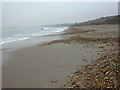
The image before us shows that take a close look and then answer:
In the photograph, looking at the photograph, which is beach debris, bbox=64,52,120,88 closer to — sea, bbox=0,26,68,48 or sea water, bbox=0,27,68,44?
sea, bbox=0,26,68,48

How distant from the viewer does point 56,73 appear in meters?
3.59

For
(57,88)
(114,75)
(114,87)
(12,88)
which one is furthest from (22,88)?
(114,75)

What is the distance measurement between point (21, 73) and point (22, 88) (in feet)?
3.38

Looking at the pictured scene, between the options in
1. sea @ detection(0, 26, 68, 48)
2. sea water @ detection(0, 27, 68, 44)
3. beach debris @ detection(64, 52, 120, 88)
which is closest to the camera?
beach debris @ detection(64, 52, 120, 88)

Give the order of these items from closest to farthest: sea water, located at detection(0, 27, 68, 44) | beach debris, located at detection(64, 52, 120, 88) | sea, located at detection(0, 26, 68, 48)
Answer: beach debris, located at detection(64, 52, 120, 88), sea, located at detection(0, 26, 68, 48), sea water, located at detection(0, 27, 68, 44)

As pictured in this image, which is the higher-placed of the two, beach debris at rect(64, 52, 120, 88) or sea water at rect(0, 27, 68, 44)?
beach debris at rect(64, 52, 120, 88)

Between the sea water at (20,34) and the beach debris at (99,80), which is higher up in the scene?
the beach debris at (99,80)

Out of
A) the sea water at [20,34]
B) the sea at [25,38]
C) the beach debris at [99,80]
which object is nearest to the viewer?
the beach debris at [99,80]

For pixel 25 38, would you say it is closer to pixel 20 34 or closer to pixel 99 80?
pixel 20 34

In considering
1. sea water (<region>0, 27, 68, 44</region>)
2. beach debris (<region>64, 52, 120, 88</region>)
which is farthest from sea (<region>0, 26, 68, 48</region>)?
beach debris (<region>64, 52, 120, 88</region>)

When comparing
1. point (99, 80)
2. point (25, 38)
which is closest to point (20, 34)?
point (25, 38)

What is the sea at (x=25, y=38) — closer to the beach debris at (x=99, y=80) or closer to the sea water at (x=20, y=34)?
the sea water at (x=20, y=34)

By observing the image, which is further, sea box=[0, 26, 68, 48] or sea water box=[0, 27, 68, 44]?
sea water box=[0, 27, 68, 44]

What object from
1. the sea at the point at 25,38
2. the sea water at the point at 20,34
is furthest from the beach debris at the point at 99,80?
the sea water at the point at 20,34
